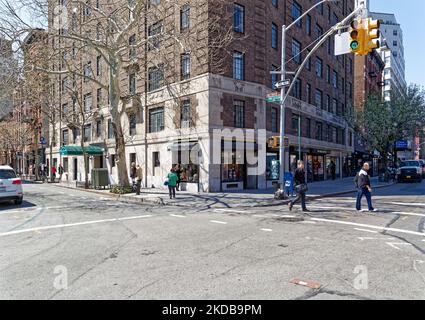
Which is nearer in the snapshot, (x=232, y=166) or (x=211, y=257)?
(x=211, y=257)

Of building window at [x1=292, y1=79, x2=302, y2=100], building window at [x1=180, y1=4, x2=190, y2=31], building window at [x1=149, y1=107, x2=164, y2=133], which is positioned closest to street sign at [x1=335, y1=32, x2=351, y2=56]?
building window at [x1=180, y1=4, x2=190, y2=31]

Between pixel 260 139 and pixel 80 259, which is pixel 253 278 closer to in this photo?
pixel 80 259

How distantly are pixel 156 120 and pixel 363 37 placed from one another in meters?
16.1

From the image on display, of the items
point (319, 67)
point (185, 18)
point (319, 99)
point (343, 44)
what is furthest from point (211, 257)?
point (319, 67)

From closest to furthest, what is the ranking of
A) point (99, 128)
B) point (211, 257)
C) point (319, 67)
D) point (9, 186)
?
1. point (211, 257)
2. point (9, 186)
3. point (99, 128)
4. point (319, 67)

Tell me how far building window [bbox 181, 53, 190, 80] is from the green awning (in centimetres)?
1254

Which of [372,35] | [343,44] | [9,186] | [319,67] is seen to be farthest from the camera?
[319,67]

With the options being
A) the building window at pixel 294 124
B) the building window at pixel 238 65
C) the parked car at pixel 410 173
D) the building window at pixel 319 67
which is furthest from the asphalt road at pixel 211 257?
the building window at pixel 319 67

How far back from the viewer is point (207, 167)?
18.2 metres

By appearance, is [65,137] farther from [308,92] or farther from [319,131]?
[319,131]

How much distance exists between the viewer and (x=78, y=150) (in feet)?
88.4

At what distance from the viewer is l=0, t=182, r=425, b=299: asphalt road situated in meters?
4.12

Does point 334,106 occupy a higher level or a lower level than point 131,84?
lower
